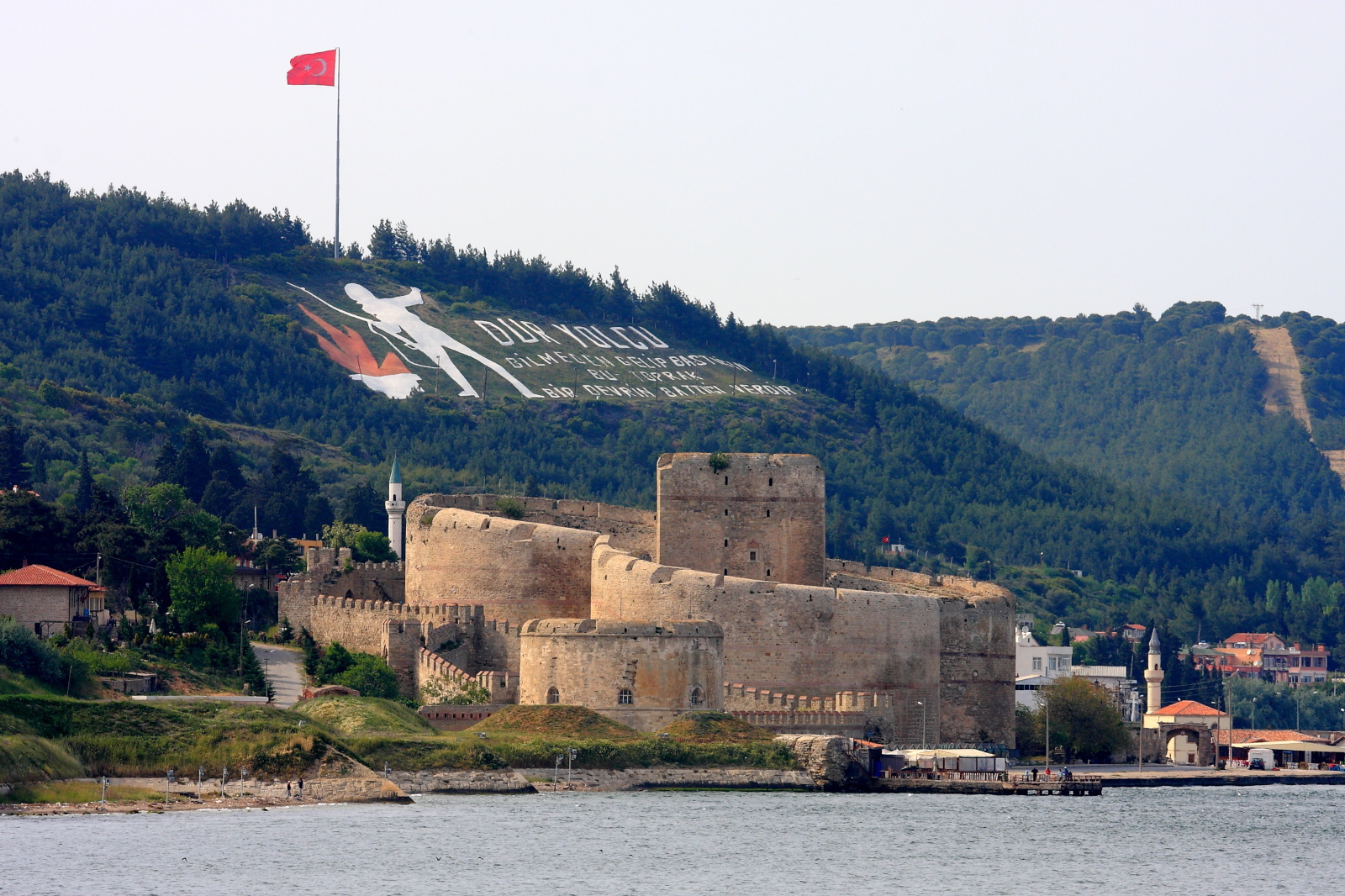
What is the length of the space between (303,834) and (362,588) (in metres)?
27.9

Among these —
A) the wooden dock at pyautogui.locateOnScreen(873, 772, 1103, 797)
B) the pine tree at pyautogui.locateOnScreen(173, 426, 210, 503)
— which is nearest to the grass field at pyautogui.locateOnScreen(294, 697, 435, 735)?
the wooden dock at pyautogui.locateOnScreen(873, 772, 1103, 797)

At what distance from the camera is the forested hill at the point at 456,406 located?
15325cm

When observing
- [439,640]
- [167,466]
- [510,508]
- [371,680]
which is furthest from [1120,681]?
[371,680]

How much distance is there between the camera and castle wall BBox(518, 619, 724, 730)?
60688mm

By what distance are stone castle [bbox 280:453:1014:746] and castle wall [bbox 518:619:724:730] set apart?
45mm

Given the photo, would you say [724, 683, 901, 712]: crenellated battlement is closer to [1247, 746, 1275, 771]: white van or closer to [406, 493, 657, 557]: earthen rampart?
[406, 493, 657, 557]: earthen rampart

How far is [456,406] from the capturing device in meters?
170

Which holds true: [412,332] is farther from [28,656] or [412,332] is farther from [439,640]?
[28,656]

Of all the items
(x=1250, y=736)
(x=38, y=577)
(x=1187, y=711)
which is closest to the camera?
(x=38, y=577)

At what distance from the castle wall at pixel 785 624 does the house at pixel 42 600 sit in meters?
16.1

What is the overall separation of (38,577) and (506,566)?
46.9ft

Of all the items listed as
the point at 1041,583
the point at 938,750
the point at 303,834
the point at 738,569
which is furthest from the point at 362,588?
the point at 1041,583

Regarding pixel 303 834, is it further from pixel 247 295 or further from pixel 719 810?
pixel 247 295

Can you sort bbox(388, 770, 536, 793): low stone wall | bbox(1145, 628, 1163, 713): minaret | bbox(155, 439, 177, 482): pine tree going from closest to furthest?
bbox(388, 770, 536, 793): low stone wall, bbox(1145, 628, 1163, 713): minaret, bbox(155, 439, 177, 482): pine tree
